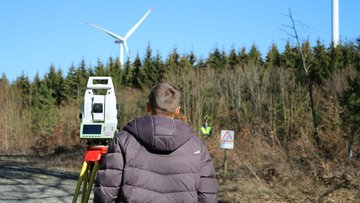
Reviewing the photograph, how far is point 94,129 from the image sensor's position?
4.10 meters

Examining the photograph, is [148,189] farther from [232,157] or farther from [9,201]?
[232,157]

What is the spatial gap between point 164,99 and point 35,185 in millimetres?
7952

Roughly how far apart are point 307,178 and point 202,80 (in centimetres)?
1127

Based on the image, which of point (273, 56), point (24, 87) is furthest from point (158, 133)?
point (24, 87)

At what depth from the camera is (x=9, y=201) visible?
8109mm

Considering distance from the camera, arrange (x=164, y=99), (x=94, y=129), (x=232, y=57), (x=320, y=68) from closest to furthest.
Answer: (x=164, y=99), (x=94, y=129), (x=320, y=68), (x=232, y=57)

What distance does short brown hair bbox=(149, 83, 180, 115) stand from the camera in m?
2.96

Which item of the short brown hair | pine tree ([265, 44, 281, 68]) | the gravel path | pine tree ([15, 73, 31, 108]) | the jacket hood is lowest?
the gravel path

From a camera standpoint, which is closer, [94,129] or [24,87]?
[94,129]

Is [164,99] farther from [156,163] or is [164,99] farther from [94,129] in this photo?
[94,129]

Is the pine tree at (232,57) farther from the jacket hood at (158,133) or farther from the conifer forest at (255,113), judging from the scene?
the jacket hood at (158,133)

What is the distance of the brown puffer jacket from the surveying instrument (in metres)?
1.19

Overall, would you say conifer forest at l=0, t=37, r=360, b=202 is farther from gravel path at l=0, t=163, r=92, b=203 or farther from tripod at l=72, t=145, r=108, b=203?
tripod at l=72, t=145, r=108, b=203

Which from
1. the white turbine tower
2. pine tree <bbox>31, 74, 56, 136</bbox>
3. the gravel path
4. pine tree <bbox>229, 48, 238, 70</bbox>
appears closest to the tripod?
the gravel path
